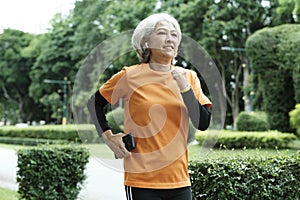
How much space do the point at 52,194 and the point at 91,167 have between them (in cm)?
608

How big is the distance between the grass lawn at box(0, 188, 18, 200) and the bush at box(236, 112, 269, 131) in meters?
11.6

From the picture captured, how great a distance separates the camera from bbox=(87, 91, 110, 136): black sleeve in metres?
2.42

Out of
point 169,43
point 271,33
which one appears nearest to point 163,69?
point 169,43

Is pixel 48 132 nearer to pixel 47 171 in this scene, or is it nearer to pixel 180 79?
pixel 47 171

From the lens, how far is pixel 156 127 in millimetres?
2207

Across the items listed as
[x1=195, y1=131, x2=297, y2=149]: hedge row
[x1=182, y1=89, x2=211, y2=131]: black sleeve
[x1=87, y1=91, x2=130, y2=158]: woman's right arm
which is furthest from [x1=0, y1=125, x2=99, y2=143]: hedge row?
[x1=182, y1=89, x2=211, y2=131]: black sleeve

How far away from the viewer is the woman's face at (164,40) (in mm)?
2260

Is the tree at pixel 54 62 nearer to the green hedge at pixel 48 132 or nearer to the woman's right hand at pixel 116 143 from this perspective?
the green hedge at pixel 48 132

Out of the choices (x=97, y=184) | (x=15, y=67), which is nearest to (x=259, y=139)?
(x=97, y=184)

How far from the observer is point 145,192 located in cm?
225

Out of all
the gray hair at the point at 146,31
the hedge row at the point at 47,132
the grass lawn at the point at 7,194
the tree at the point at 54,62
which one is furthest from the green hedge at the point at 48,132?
the gray hair at the point at 146,31

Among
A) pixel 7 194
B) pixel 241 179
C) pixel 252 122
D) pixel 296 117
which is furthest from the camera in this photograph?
pixel 252 122

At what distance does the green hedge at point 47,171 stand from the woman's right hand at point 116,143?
3.30 meters

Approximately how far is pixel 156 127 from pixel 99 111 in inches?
14.2
